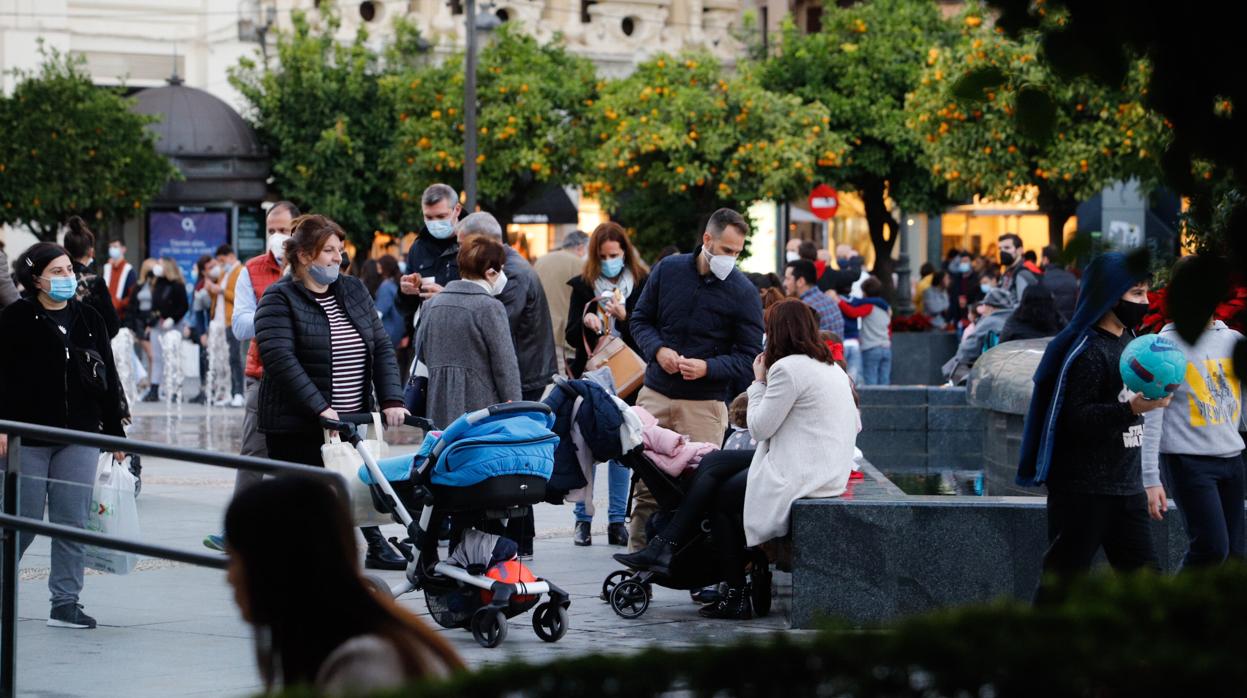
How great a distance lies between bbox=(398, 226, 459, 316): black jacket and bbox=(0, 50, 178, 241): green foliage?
21715 mm

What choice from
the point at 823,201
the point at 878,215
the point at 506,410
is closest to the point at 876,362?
the point at 823,201

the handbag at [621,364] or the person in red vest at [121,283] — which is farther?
the person in red vest at [121,283]

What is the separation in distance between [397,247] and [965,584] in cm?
2947

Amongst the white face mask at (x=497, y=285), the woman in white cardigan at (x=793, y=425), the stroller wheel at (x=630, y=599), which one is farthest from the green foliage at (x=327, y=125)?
the woman in white cardigan at (x=793, y=425)

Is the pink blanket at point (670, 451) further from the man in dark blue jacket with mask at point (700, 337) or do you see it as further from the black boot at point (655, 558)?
the man in dark blue jacket with mask at point (700, 337)

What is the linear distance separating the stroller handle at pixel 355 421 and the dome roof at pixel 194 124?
84.6 ft

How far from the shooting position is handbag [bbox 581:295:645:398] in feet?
36.1

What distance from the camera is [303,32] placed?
37.0 meters

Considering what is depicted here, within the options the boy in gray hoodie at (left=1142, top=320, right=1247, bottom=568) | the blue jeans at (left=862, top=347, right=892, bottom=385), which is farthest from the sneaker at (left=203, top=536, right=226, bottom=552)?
the blue jeans at (left=862, top=347, right=892, bottom=385)

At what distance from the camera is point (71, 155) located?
104 feet

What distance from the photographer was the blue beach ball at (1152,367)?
7.00 m

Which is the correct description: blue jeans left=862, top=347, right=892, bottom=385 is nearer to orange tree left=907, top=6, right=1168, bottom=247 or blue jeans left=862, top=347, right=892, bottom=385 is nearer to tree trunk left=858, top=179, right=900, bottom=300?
orange tree left=907, top=6, right=1168, bottom=247

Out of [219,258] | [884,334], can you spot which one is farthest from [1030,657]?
[219,258]

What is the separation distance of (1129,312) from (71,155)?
26812 mm
